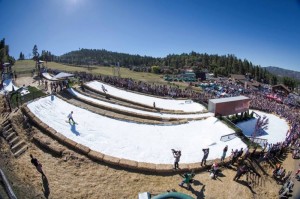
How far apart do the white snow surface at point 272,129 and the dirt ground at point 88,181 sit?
37.6 feet

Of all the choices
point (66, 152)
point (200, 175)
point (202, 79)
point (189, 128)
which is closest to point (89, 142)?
point (66, 152)

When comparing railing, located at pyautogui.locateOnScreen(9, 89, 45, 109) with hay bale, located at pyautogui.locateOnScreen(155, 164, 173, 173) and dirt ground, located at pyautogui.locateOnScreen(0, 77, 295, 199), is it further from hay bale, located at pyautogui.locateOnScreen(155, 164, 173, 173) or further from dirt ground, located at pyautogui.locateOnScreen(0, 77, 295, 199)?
hay bale, located at pyautogui.locateOnScreen(155, 164, 173, 173)

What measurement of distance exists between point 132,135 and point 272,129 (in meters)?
20.0

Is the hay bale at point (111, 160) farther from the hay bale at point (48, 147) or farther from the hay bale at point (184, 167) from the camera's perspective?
the hay bale at point (184, 167)

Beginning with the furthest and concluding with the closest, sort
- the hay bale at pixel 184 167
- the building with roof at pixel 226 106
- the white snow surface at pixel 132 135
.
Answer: the building with roof at pixel 226 106
the white snow surface at pixel 132 135
the hay bale at pixel 184 167

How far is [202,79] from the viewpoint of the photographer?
3081 inches

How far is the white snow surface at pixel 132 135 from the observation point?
13.7m

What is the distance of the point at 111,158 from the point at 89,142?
8.34 ft

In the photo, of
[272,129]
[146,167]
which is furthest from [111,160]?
[272,129]

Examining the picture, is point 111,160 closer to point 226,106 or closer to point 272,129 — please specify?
point 226,106

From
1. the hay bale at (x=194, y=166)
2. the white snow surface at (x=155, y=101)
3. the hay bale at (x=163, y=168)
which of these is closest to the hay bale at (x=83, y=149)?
the hay bale at (x=163, y=168)

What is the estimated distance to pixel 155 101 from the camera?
109ft

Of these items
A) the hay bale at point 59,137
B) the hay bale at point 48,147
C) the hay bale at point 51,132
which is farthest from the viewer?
the hay bale at point 51,132

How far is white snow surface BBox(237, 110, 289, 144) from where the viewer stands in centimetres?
2257
